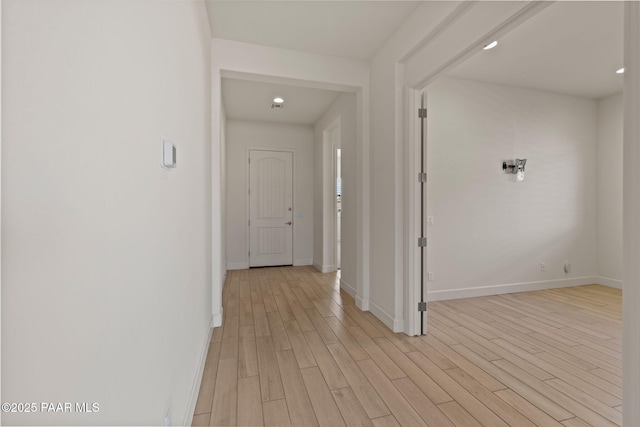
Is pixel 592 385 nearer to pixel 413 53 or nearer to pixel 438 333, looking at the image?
pixel 438 333

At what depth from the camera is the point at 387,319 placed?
284 centimetres

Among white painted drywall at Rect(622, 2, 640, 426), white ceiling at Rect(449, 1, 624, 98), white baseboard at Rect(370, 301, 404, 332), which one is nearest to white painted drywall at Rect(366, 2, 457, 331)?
white baseboard at Rect(370, 301, 404, 332)

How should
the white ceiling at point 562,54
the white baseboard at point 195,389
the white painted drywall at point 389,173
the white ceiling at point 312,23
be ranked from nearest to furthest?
the white baseboard at point 195,389
the white ceiling at point 312,23
the white ceiling at point 562,54
the white painted drywall at point 389,173

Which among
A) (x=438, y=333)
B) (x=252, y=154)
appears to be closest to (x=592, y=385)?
(x=438, y=333)

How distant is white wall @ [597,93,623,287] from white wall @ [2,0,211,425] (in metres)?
5.85

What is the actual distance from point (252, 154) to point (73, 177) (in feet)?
16.9

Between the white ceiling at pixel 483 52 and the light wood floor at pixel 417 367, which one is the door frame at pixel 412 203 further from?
the white ceiling at pixel 483 52


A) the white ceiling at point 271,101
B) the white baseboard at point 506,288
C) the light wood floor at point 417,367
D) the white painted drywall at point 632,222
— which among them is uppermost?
the white ceiling at point 271,101

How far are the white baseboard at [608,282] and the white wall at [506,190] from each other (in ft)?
0.38

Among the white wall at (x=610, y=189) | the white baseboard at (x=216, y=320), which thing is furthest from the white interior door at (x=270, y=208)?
the white wall at (x=610, y=189)

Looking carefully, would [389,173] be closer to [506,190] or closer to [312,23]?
[312,23]

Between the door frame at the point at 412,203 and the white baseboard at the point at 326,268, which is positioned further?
the white baseboard at the point at 326,268

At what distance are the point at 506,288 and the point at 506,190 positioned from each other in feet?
4.45

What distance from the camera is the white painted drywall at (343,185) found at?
3.79m
